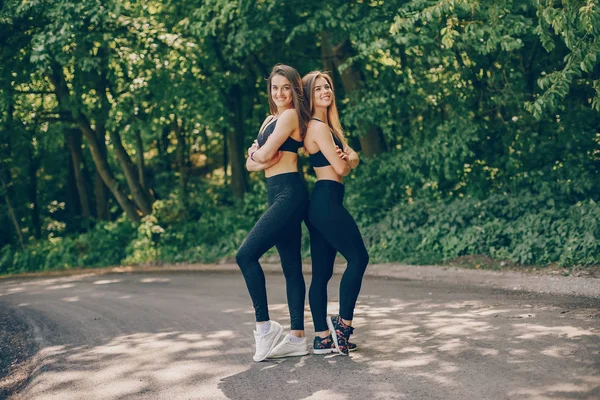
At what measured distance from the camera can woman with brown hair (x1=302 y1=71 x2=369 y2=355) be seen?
6102mm

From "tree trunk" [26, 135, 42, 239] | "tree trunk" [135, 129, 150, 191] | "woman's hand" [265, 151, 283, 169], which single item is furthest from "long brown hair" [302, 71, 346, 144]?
"tree trunk" [26, 135, 42, 239]

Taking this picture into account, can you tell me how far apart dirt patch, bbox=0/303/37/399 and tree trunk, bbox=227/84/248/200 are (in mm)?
10432

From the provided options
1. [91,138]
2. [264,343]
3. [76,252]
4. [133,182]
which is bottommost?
[264,343]

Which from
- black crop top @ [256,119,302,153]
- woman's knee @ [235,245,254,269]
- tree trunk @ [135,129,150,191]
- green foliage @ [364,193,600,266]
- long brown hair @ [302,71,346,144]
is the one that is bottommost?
green foliage @ [364,193,600,266]

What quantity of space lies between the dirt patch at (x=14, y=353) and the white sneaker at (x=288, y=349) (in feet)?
6.74

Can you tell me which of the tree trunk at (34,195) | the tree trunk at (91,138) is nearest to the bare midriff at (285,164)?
the tree trunk at (91,138)

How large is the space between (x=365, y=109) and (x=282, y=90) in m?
9.03

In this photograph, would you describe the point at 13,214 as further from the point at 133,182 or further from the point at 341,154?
the point at 341,154

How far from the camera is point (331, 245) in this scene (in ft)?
20.5

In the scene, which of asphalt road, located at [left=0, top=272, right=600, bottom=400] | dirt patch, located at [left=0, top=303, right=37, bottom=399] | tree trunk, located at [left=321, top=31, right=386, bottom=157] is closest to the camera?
Answer: asphalt road, located at [left=0, top=272, right=600, bottom=400]

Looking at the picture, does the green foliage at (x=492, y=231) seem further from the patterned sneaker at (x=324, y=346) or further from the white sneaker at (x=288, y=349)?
the white sneaker at (x=288, y=349)

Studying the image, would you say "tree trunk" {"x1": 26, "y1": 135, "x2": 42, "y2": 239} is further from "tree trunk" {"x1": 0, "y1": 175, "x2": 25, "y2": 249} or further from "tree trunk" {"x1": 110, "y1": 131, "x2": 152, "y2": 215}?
"tree trunk" {"x1": 110, "y1": 131, "x2": 152, "y2": 215}

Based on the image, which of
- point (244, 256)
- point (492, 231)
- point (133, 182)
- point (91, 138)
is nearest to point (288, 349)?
point (244, 256)

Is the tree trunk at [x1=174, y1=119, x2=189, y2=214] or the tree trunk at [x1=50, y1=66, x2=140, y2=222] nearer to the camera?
the tree trunk at [x1=174, y1=119, x2=189, y2=214]
